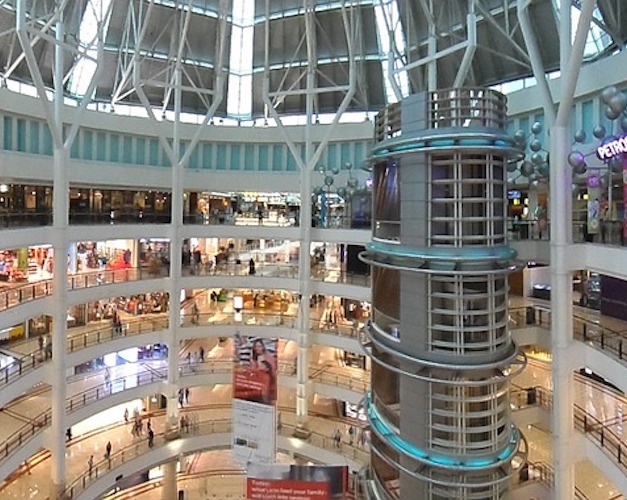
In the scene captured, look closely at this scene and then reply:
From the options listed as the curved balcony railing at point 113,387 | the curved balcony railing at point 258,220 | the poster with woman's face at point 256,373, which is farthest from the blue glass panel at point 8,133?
the poster with woman's face at point 256,373

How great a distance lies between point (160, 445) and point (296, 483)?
14611mm

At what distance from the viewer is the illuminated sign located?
12680 mm

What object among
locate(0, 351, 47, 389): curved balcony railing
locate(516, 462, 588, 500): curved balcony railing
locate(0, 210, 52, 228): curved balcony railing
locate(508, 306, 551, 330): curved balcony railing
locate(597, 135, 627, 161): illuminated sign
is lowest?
locate(516, 462, 588, 500): curved balcony railing

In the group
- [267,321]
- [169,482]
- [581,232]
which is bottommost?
[169,482]

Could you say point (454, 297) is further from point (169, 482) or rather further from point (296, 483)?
point (169, 482)

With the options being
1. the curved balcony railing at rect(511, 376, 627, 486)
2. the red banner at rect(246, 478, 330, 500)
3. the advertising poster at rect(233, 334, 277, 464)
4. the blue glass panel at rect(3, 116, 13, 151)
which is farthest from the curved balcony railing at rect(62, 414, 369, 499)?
the blue glass panel at rect(3, 116, 13, 151)

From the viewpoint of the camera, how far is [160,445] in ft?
84.6

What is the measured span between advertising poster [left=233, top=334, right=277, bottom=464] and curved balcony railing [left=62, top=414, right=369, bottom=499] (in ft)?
31.9

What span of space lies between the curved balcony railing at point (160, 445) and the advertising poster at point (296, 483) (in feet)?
37.6

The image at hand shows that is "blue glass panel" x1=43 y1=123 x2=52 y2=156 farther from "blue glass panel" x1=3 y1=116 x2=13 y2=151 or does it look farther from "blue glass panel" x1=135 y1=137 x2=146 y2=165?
"blue glass panel" x1=135 y1=137 x2=146 y2=165

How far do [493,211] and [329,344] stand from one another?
17.2m

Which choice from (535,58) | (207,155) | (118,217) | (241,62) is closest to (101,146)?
(118,217)

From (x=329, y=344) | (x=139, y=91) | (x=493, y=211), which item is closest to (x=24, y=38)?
(x=139, y=91)

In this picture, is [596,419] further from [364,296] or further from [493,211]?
[364,296]
